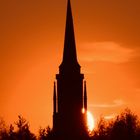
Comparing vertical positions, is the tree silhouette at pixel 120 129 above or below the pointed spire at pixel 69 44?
below

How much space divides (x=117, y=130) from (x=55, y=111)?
61.2 ft

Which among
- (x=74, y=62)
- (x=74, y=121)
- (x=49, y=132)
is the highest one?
(x=74, y=62)

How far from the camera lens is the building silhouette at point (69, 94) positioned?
430ft

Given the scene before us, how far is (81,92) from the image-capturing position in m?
132

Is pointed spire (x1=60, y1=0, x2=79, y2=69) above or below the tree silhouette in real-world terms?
above

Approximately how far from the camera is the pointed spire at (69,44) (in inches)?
5290

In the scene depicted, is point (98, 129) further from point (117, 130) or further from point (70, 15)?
point (70, 15)

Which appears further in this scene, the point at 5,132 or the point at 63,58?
the point at 63,58

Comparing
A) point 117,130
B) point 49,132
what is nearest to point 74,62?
point 117,130

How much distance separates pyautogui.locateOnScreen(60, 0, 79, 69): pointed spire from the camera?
13438 cm

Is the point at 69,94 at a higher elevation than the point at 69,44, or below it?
below

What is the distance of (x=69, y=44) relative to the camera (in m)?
135

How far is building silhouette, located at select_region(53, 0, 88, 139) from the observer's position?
13100cm

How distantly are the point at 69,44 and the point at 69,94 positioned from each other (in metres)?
8.46
